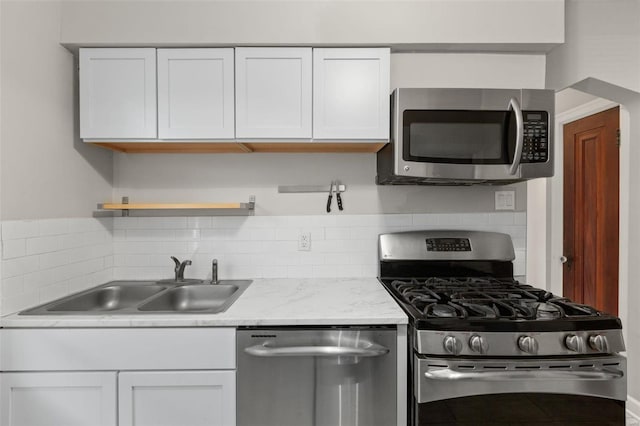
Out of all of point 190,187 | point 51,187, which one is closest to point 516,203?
point 190,187

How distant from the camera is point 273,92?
190 centimetres

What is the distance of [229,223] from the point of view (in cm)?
224

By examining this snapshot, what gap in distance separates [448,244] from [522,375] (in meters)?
0.89

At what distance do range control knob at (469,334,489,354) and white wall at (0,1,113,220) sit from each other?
1829 millimetres

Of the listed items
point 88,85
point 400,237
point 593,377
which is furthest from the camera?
point 400,237

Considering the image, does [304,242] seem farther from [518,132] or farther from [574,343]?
[574,343]

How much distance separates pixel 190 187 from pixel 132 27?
33.3 inches

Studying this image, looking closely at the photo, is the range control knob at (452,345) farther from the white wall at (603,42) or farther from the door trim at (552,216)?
the door trim at (552,216)

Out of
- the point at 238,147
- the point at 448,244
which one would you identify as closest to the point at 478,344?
the point at 448,244

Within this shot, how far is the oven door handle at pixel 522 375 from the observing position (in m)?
1.41

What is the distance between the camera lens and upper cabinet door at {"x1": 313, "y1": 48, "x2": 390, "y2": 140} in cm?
190

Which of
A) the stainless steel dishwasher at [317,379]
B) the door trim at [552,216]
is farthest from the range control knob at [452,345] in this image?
the door trim at [552,216]

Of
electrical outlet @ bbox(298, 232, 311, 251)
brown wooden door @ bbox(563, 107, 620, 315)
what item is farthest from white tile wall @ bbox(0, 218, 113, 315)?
brown wooden door @ bbox(563, 107, 620, 315)

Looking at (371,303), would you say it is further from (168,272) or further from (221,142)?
(168,272)
